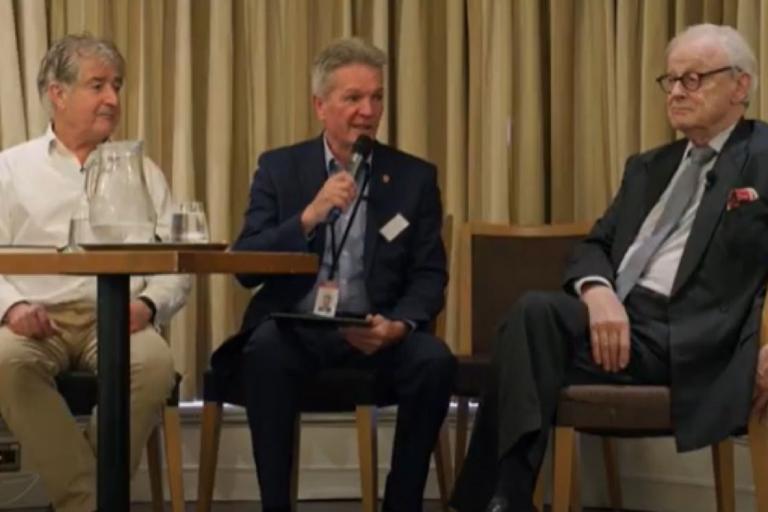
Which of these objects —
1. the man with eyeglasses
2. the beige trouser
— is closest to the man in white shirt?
the beige trouser

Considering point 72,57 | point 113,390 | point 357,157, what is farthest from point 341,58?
point 113,390

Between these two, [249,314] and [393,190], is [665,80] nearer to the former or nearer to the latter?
[393,190]

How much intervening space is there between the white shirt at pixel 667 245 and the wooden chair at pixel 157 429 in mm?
1213

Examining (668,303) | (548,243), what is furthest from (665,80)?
(548,243)

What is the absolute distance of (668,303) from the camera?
10.8 feet

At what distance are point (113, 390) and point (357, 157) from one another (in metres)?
1.33

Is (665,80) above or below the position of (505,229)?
Result: above

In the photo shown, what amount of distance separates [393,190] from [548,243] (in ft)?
2.17

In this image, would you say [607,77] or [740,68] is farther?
[607,77]

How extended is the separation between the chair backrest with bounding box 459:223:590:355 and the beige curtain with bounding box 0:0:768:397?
0.90 ft

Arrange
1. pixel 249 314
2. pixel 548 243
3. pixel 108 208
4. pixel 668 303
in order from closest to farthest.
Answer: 1. pixel 108 208
2. pixel 668 303
3. pixel 249 314
4. pixel 548 243

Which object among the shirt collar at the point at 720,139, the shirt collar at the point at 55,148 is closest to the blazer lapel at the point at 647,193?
the shirt collar at the point at 720,139

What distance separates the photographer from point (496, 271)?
4223mm

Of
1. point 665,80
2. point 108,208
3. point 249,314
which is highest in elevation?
point 665,80
